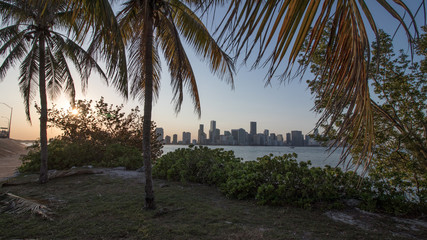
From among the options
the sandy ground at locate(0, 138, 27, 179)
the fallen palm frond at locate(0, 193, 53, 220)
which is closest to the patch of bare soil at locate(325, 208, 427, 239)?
the fallen palm frond at locate(0, 193, 53, 220)

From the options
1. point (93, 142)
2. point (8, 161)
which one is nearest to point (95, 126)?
point (93, 142)

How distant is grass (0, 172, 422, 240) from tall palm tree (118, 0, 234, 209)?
0.67m

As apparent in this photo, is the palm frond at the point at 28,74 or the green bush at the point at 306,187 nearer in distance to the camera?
the green bush at the point at 306,187

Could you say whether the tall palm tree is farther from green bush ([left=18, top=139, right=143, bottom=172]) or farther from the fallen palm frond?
green bush ([left=18, top=139, right=143, bottom=172])

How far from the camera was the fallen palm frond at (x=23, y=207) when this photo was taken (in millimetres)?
3855

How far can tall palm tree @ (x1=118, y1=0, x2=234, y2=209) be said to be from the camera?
4.20 m

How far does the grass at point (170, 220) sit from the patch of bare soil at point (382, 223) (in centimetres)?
16

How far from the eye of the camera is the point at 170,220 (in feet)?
12.0

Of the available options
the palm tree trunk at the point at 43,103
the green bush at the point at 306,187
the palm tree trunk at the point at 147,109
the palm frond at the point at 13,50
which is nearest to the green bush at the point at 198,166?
the green bush at the point at 306,187

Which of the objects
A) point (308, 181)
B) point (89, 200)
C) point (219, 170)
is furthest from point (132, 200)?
point (308, 181)

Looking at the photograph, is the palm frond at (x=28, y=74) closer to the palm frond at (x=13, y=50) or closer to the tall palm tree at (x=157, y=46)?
the palm frond at (x=13, y=50)

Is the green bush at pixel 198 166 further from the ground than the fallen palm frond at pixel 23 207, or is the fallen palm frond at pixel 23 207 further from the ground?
the green bush at pixel 198 166

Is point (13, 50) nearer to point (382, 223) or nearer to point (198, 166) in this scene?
point (198, 166)

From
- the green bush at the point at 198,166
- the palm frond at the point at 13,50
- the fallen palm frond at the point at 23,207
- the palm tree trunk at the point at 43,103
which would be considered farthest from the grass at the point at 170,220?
the palm frond at the point at 13,50
